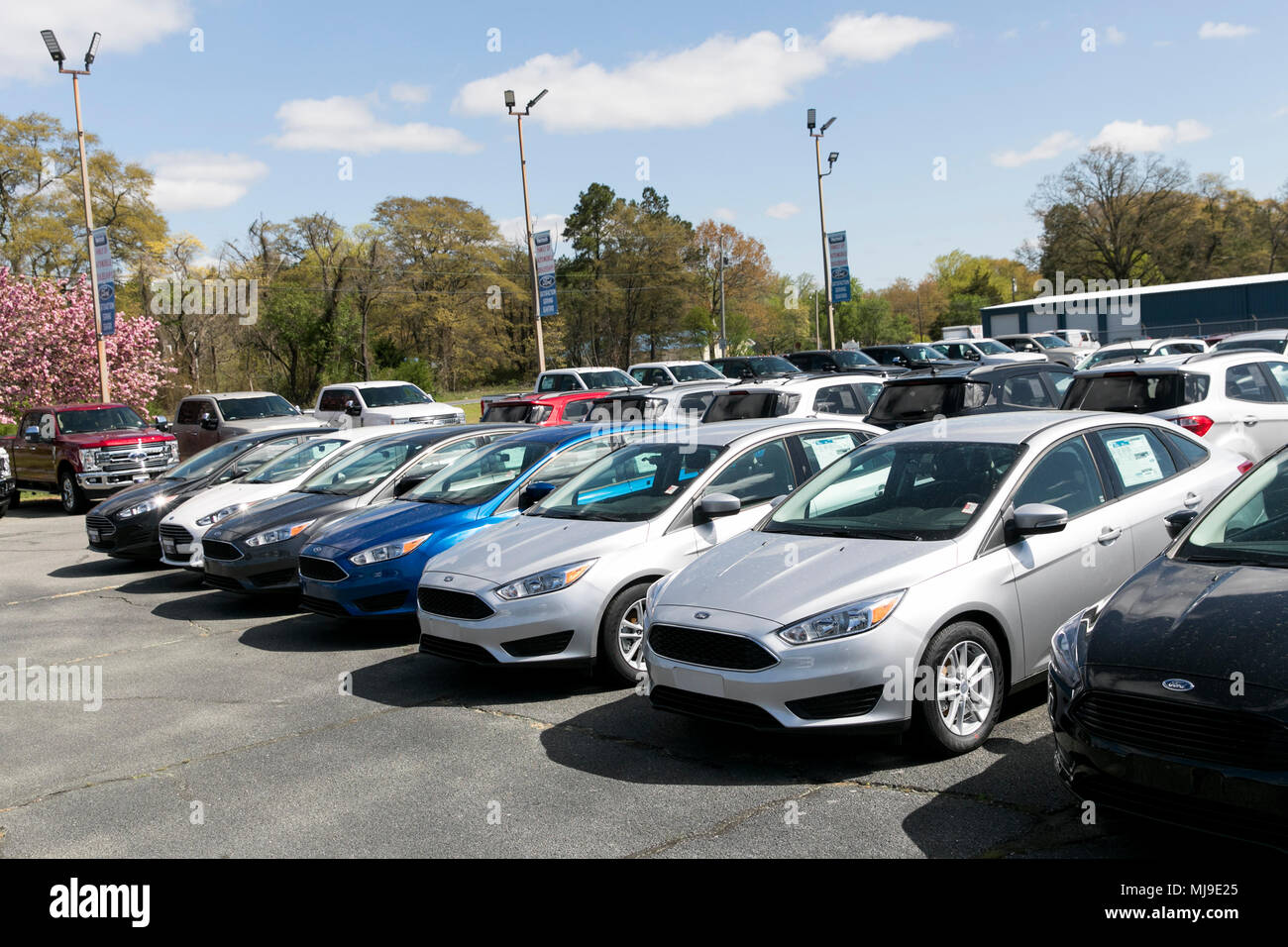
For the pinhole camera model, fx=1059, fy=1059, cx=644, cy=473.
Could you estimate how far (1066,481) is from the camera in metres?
5.88

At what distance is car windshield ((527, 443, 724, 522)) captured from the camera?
23.6 ft

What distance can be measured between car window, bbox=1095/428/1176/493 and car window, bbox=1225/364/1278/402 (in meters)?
4.76

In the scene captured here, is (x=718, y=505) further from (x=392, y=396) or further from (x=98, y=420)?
(x=98, y=420)

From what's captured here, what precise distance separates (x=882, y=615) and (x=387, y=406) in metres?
19.8

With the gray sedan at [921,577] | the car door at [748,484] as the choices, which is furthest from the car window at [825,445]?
the gray sedan at [921,577]

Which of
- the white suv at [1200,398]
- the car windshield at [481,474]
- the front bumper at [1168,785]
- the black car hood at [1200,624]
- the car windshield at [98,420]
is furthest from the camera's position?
the car windshield at [98,420]

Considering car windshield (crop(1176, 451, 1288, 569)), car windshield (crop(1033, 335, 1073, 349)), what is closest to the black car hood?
car windshield (crop(1176, 451, 1288, 569))

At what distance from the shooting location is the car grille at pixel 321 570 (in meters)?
8.21

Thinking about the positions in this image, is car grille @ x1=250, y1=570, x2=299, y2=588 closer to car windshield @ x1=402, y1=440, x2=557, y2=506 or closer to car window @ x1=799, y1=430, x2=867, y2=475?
car windshield @ x1=402, y1=440, x2=557, y2=506

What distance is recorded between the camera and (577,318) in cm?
7594

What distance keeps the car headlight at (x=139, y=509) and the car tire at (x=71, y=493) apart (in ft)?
29.9

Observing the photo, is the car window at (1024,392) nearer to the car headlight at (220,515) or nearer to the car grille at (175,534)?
the car headlight at (220,515)
